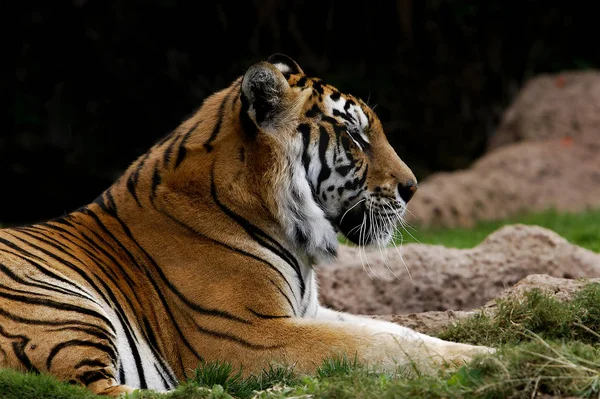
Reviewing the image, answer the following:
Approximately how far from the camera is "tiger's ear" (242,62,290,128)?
4844 mm

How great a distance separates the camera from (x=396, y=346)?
14.7 feet

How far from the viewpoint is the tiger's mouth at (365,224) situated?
5.16m

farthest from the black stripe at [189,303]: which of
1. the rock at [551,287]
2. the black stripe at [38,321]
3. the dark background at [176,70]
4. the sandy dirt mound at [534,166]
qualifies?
the dark background at [176,70]

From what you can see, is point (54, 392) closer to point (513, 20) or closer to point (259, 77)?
point (259, 77)

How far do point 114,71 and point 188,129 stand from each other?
7.97 m

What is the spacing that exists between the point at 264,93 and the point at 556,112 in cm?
933

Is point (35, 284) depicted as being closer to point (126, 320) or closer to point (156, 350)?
point (126, 320)

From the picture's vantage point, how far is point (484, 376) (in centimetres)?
366

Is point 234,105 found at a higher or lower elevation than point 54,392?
higher

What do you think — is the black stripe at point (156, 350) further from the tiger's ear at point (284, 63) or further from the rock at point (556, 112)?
the rock at point (556, 112)

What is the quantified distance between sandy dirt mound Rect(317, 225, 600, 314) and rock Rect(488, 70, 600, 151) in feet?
19.9

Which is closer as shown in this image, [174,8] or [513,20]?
[174,8]

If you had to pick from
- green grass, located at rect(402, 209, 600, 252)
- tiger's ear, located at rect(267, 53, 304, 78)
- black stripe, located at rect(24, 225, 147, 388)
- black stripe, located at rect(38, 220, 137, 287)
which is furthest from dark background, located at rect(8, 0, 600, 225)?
black stripe, located at rect(24, 225, 147, 388)

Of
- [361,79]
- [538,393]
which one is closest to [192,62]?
[361,79]
